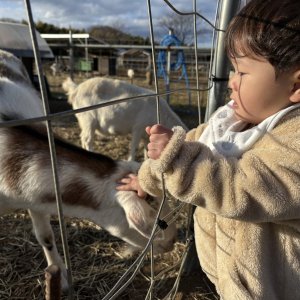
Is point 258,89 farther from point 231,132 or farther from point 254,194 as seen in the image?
point 254,194

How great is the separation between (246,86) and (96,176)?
1.05m

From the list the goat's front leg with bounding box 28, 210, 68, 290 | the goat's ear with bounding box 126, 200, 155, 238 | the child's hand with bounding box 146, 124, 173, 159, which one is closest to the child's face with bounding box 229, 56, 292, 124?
the child's hand with bounding box 146, 124, 173, 159

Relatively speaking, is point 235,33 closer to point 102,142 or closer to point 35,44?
A: point 35,44

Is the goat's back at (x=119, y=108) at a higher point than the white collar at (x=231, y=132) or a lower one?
lower

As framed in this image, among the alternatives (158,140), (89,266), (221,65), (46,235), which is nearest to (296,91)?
(158,140)

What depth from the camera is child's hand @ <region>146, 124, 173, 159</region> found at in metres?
1.06

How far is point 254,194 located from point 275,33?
1.46ft

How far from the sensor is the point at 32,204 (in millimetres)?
1921

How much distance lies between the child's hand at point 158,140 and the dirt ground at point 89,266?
1240 millimetres

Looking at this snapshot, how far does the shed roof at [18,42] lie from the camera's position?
9859mm

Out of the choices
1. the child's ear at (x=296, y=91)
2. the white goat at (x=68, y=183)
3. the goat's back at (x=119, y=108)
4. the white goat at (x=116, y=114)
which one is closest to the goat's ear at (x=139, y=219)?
the white goat at (x=68, y=183)

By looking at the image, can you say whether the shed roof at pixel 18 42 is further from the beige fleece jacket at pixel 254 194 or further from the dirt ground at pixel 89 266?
the beige fleece jacket at pixel 254 194

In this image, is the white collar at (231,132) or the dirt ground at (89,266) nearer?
the white collar at (231,132)

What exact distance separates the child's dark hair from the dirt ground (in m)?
1.46
